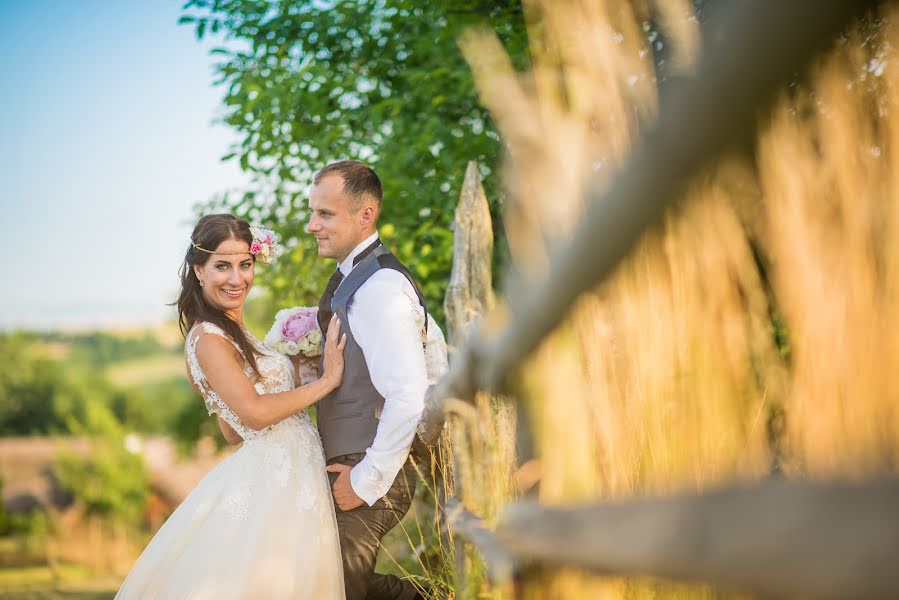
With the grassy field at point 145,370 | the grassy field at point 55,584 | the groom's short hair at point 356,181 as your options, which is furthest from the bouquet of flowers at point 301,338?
the grassy field at point 145,370

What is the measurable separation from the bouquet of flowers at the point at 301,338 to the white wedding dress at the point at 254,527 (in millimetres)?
155

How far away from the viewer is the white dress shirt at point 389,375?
2.95m

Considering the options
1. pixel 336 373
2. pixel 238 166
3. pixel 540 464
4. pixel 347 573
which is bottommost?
pixel 347 573

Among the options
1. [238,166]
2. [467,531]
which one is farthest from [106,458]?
[467,531]

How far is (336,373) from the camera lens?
10.3 feet

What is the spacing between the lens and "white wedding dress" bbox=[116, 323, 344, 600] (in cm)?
285

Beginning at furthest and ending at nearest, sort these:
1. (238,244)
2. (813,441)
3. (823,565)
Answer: (238,244) → (813,441) → (823,565)

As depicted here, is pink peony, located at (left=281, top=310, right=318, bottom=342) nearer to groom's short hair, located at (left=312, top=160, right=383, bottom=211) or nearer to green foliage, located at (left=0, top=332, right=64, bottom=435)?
groom's short hair, located at (left=312, top=160, right=383, bottom=211)

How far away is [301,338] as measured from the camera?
136 inches

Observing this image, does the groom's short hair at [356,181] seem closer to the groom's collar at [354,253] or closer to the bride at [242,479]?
the groom's collar at [354,253]

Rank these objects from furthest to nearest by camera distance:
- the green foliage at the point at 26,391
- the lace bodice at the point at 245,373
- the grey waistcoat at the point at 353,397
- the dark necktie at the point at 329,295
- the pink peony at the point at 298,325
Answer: the green foliage at the point at 26,391
the pink peony at the point at 298,325
the dark necktie at the point at 329,295
the lace bodice at the point at 245,373
the grey waistcoat at the point at 353,397

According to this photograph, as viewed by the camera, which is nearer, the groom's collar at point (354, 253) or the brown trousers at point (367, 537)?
the brown trousers at point (367, 537)

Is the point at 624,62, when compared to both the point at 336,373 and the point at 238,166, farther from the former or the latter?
the point at 238,166

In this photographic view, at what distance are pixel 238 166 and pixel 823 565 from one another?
540 cm
